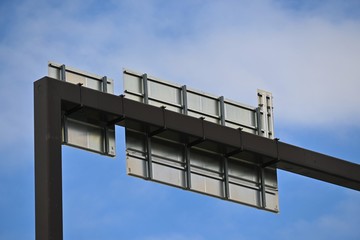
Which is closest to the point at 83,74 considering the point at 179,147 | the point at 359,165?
the point at 179,147

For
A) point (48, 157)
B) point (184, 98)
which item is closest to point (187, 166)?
point (184, 98)

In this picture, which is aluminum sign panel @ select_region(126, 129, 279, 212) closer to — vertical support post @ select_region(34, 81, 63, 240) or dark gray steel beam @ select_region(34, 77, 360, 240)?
dark gray steel beam @ select_region(34, 77, 360, 240)

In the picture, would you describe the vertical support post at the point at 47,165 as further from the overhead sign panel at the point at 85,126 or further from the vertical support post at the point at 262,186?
the vertical support post at the point at 262,186

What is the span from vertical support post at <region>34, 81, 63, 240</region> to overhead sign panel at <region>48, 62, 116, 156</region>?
79 cm

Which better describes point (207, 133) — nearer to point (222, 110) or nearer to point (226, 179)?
point (222, 110)

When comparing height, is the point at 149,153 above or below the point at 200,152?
below

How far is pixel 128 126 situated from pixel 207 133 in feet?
7.10

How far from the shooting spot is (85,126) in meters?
28.1

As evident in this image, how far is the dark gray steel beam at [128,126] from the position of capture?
25.9 metres

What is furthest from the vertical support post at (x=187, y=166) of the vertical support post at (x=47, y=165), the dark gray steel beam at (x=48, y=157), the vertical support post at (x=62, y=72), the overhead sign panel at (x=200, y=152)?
the vertical support post at (x=47, y=165)

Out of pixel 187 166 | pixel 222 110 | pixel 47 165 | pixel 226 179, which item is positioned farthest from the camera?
pixel 222 110

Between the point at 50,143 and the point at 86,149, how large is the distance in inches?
68.4

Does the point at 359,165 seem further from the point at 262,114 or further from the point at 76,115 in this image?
the point at 76,115

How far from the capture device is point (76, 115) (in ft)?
91.2
